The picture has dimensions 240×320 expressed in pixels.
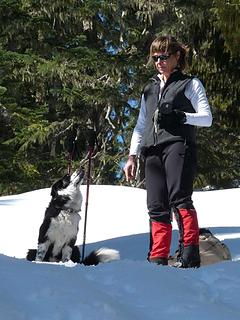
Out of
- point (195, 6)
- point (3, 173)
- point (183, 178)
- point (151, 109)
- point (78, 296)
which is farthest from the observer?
point (3, 173)

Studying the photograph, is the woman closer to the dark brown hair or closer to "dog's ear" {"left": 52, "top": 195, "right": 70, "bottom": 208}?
the dark brown hair

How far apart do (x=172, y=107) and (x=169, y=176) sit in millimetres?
523

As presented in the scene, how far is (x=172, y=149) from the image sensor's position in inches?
168

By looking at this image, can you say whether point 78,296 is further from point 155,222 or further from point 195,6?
point 195,6

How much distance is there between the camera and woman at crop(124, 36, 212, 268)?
13.9 ft

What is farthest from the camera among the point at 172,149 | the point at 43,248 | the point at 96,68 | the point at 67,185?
the point at 96,68

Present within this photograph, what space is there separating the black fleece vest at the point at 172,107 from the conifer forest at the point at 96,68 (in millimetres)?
8804

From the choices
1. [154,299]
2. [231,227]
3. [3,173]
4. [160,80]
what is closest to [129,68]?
[3,173]

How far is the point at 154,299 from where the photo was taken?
2.76 meters

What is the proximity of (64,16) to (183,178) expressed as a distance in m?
12.7

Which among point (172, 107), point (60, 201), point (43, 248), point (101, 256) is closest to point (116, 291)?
point (172, 107)

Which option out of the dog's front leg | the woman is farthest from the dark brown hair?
the dog's front leg

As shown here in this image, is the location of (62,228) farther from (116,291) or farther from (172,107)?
(116,291)

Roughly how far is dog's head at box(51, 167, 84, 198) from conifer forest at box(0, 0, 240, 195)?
7.24 metres
